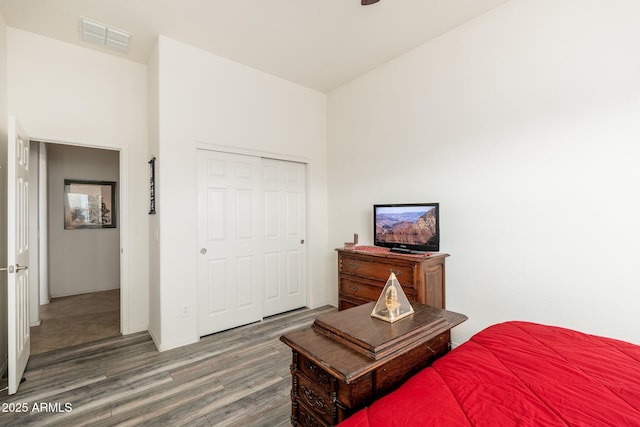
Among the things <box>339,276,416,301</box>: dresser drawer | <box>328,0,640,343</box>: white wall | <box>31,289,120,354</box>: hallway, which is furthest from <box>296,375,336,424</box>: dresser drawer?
<box>31,289,120,354</box>: hallway

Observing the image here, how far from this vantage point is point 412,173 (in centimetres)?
314

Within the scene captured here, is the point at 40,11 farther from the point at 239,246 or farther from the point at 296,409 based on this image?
the point at 296,409

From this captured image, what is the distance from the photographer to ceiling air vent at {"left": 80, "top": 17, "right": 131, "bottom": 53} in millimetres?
2650

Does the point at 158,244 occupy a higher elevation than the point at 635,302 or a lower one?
higher

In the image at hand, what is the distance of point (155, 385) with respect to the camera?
2.24 metres

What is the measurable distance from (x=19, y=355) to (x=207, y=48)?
126 inches

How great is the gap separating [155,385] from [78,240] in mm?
3938

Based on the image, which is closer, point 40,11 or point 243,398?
point 243,398

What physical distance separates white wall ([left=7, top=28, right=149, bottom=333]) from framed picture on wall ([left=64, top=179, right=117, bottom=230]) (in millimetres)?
2385

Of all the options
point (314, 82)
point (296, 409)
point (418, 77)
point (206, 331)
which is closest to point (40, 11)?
point (314, 82)

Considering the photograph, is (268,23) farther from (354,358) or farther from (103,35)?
(354,358)

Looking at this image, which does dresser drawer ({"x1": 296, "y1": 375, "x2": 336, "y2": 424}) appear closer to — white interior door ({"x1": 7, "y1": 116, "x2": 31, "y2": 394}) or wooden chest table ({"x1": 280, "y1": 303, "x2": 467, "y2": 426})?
wooden chest table ({"x1": 280, "y1": 303, "x2": 467, "y2": 426})

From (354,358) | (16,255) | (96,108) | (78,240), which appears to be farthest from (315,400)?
(78,240)

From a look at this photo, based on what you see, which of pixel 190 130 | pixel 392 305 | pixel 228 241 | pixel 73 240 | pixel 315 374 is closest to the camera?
pixel 315 374
